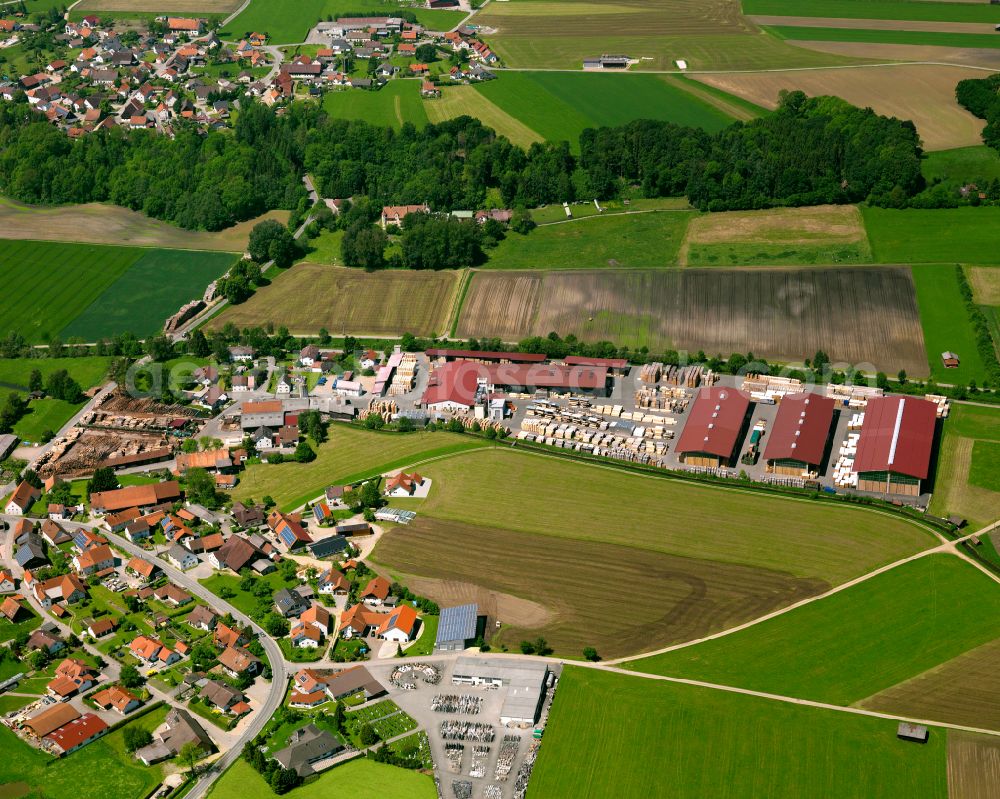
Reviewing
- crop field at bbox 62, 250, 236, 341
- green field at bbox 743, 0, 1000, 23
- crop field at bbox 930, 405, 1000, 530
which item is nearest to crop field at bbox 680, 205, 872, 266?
crop field at bbox 930, 405, 1000, 530

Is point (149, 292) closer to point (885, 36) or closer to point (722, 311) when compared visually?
point (722, 311)

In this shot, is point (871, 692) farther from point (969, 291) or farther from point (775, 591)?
point (969, 291)

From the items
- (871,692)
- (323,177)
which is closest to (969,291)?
(871,692)

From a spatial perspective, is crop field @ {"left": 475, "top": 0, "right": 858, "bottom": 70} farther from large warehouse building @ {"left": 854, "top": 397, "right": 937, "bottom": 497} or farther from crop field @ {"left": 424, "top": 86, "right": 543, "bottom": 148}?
large warehouse building @ {"left": 854, "top": 397, "right": 937, "bottom": 497}

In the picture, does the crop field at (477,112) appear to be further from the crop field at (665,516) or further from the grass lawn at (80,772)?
the grass lawn at (80,772)

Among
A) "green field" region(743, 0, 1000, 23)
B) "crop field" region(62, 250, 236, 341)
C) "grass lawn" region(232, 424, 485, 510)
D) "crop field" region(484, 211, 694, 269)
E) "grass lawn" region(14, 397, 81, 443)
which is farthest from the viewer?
"green field" region(743, 0, 1000, 23)

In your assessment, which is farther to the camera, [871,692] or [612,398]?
[612,398]
